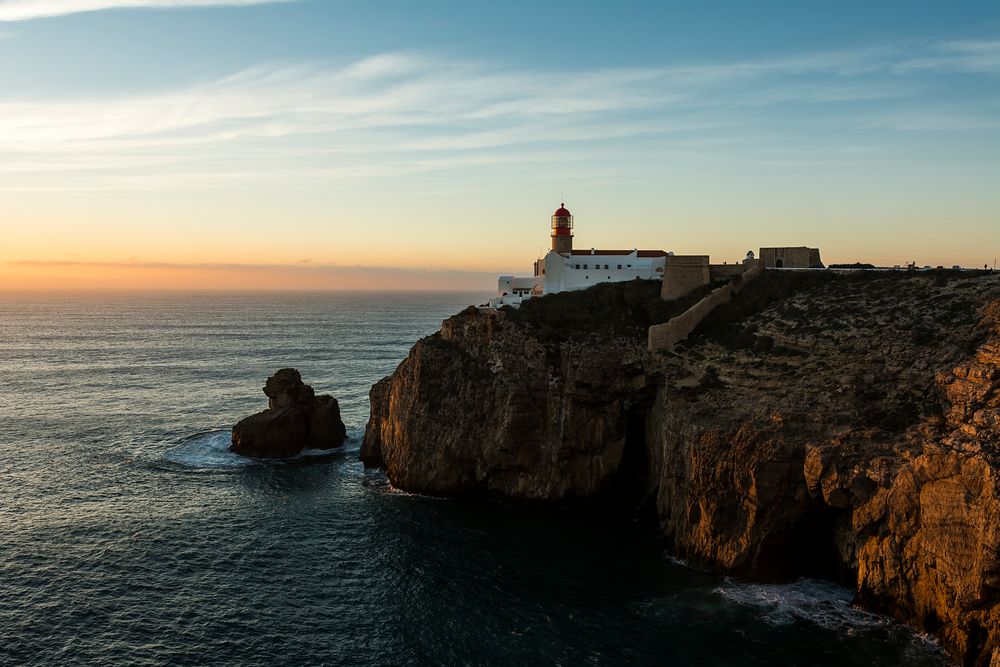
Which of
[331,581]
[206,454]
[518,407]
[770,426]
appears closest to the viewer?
[331,581]

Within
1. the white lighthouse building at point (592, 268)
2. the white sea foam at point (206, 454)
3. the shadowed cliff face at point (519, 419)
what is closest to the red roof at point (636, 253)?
the white lighthouse building at point (592, 268)

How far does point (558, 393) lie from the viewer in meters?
48.8

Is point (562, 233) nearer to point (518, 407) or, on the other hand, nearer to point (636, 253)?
point (636, 253)

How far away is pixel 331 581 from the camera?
118 ft

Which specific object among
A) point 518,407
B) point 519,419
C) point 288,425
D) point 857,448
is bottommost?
point 288,425

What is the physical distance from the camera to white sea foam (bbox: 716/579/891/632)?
31534 mm

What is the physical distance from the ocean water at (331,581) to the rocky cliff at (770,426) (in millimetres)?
2288

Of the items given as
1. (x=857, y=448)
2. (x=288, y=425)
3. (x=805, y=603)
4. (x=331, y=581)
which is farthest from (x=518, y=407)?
(x=288, y=425)

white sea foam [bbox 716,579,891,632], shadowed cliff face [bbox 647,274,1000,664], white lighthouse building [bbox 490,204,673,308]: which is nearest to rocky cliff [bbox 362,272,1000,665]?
shadowed cliff face [bbox 647,274,1000,664]

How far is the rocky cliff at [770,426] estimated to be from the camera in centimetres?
2952

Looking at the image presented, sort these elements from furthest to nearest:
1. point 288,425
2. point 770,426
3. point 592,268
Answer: point 592,268 → point 288,425 → point 770,426

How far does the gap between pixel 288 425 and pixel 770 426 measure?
39.0 meters

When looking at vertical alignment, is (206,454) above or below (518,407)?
below

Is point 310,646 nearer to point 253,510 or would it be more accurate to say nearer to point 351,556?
point 351,556
